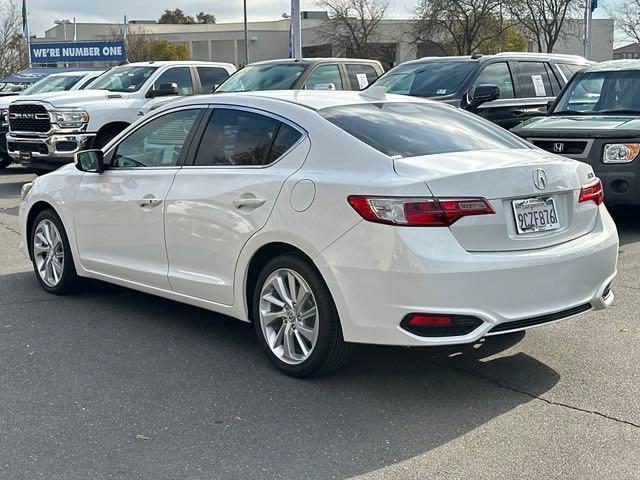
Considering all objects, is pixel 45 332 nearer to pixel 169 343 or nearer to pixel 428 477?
pixel 169 343

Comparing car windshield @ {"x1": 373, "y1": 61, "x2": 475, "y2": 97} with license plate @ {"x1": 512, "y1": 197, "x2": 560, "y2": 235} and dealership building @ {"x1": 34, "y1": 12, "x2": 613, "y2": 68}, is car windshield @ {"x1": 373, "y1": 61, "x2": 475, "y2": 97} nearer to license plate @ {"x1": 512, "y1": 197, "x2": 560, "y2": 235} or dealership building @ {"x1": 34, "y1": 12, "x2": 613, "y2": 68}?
license plate @ {"x1": 512, "y1": 197, "x2": 560, "y2": 235}

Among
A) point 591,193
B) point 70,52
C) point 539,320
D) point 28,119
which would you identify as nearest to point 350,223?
point 539,320

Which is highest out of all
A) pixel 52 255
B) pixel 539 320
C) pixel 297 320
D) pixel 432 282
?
pixel 432 282

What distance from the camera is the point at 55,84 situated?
1738cm

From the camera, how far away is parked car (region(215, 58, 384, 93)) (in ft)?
41.7

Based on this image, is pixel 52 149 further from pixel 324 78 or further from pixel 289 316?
pixel 289 316

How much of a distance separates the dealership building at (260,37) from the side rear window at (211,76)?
54142mm

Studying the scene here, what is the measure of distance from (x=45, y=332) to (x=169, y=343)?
95 centimetres

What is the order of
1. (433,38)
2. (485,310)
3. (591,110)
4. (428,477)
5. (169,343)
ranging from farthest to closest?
(433,38), (591,110), (169,343), (485,310), (428,477)

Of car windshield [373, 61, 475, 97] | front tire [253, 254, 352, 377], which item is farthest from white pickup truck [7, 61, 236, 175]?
front tire [253, 254, 352, 377]

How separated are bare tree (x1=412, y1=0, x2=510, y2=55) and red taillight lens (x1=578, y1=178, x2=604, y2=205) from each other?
161 ft

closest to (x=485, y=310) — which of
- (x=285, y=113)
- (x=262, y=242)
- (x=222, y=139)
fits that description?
(x=262, y=242)

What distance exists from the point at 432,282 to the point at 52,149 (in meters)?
10.4

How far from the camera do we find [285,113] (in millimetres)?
5051
